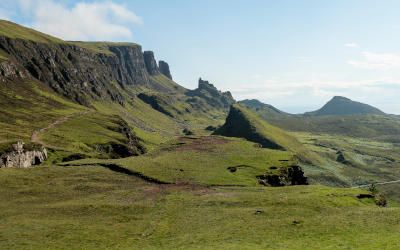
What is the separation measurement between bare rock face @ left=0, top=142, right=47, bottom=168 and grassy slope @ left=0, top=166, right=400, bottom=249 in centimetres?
4243

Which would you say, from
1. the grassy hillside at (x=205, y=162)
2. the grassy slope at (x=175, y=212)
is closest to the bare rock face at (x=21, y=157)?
the grassy hillside at (x=205, y=162)

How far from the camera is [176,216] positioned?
6969 cm

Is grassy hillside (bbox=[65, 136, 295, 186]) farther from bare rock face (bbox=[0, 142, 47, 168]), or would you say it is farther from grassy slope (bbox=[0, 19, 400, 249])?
bare rock face (bbox=[0, 142, 47, 168])

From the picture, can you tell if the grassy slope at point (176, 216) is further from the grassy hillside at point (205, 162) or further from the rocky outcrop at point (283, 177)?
the rocky outcrop at point (283, 177)

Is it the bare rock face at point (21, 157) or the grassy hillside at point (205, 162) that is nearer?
the grassy hillside at point (205, 162)

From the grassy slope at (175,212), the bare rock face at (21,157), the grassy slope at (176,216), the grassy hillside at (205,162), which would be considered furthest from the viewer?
the bare rock face at (21,157)

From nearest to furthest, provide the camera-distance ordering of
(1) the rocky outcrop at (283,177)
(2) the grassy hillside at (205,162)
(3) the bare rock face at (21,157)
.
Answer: (2) the grassy hillside at (205,162)
(1) the rocky outcrop at (283,177)
(3) the bare rock face at (21,157)

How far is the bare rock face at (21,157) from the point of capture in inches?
5143

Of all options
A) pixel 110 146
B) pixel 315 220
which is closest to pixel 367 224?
pixel 315 220

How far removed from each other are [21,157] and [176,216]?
87.4m

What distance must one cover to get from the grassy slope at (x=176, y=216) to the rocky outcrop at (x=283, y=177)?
19.1m

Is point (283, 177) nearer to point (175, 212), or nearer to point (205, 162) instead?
Result: point (205, 162)

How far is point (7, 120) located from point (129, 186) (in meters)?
123

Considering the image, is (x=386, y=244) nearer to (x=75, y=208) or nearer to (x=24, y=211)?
(x=75, y=208)
